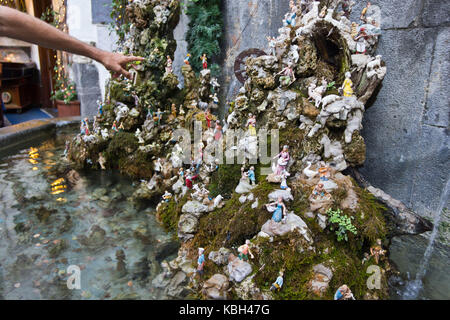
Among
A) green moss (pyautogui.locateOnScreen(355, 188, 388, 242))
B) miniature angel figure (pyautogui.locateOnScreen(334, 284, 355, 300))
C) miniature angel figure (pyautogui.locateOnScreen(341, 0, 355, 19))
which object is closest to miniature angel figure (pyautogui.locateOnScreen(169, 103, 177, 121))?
miniature angel figure (pyautogui.locateOnScreen(341, 0, 355, 19))

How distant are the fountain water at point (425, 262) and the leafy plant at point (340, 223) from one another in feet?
3.98

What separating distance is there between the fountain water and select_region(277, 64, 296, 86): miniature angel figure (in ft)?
11.2


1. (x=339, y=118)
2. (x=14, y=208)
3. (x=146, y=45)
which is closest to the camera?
(x=339, y=118)

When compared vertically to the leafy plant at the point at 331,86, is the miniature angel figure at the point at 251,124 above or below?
below

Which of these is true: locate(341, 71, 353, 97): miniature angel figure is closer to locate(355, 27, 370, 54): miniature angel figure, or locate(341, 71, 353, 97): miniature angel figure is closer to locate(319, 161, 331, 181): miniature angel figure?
locate(355, 27, 370, 54): miniature angel figure

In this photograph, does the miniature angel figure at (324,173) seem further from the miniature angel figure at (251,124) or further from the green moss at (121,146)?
the green moss at (121,146)

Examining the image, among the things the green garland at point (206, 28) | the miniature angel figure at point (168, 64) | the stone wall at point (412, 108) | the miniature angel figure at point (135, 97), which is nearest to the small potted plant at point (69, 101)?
the miniature angel figure at point (135, 97)

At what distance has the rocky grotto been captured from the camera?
4441 millimetres

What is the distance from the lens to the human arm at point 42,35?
2.63 meters

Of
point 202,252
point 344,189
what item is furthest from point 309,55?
point 202,252

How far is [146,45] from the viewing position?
9.10 meters
